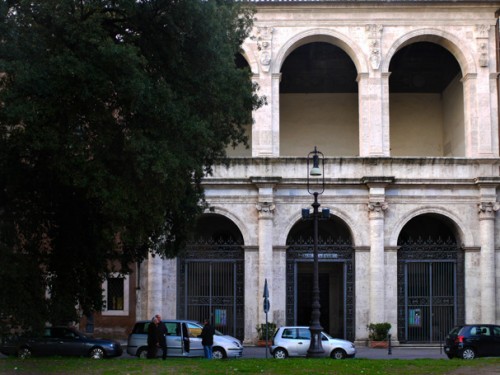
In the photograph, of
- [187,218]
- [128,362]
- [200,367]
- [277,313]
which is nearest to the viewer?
[200,367]

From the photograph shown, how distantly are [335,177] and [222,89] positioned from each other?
14.4m

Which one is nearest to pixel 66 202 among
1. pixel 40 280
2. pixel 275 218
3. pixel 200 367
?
pixel 40 280

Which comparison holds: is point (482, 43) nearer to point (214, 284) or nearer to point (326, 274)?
point (326, 274)

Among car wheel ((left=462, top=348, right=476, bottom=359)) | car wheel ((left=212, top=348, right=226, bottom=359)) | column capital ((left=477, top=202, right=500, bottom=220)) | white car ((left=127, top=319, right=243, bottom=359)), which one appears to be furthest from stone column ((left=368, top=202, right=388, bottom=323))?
car wheel ((left=212, top=348, right=226, bottom=359))

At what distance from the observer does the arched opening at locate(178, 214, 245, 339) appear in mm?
35469

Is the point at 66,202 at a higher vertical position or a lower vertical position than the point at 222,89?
lower

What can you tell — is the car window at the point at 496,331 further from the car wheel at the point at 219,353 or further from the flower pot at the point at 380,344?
the car wheel at the point at 219,353

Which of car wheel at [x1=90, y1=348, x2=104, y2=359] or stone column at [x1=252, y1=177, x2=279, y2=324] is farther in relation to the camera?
stone column at [x1=252, y1=177, x2=279, y2=324]

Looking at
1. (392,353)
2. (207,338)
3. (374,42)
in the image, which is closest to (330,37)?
(374,42)

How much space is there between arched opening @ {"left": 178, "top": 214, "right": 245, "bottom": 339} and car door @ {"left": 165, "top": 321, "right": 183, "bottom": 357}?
8.11m

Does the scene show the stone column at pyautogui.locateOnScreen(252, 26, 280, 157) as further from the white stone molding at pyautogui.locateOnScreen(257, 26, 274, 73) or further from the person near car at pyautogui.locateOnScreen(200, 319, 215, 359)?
the person near car at pyautogui.locateOnScreen(200, 319, 215, 359)

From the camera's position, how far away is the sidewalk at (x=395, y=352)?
98.0 ft

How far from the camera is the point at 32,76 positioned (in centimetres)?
1838

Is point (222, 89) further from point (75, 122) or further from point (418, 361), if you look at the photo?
point (418, 361)
